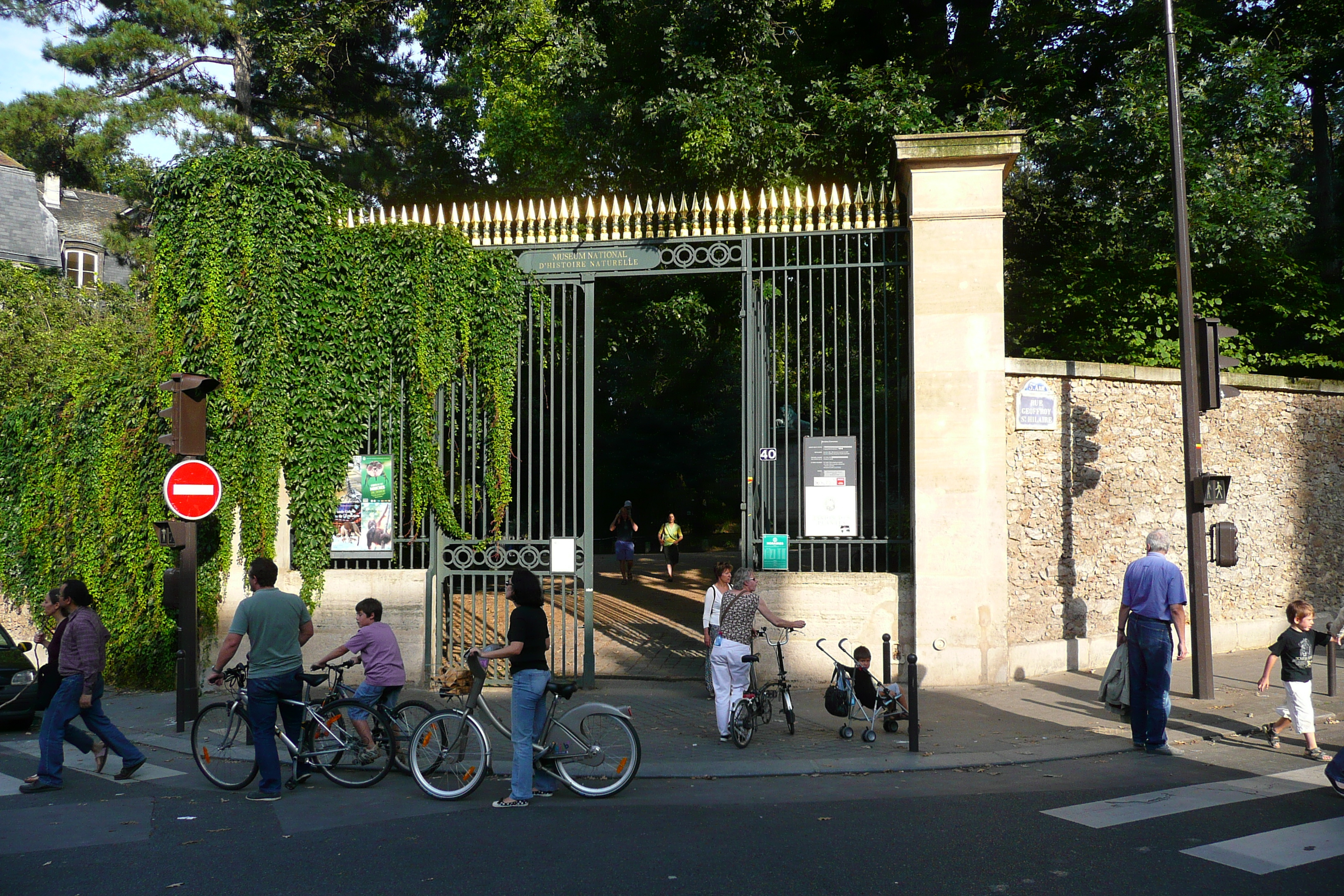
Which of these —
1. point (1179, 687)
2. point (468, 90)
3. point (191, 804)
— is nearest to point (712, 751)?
point (191, 804)

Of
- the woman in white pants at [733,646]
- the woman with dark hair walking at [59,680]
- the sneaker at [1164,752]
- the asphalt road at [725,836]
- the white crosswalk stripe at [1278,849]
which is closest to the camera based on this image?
the asphalt road at [725,836]

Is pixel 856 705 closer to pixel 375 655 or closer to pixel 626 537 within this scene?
pixel 375 655

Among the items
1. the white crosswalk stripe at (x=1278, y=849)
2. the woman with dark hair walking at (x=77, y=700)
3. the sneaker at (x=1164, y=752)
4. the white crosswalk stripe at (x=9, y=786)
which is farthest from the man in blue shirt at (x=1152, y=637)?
the white crosswalk stripe at (x=9, y=786)

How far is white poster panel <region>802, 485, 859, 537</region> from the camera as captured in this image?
36.9ft

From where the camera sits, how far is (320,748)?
766 cm

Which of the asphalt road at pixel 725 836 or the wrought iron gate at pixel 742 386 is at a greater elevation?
the wrought iron gate at pixel 742 386

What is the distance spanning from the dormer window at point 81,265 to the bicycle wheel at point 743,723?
35.1 m

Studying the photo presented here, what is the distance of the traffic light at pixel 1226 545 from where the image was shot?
10.5m

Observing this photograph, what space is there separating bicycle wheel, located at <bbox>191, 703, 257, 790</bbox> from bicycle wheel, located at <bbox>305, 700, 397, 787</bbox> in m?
0.46

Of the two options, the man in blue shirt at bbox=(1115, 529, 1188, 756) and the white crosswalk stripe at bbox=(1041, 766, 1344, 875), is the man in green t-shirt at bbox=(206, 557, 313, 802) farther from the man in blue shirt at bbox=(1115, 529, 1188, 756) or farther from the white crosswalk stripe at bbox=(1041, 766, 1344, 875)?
the man in blue shirt at bbox=(1115, 529, 1188, 756)

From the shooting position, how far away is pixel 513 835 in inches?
245

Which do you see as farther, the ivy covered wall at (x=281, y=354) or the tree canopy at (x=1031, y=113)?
the tree canopy at (x=1031, y=113)

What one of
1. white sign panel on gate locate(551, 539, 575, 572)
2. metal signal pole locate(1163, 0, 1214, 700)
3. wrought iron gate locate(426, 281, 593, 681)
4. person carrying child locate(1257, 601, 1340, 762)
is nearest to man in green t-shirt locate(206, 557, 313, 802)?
wrought iron gate locate(426, 281, 593, 681)

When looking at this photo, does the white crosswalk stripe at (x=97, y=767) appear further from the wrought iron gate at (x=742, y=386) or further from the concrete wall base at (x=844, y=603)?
the concrete wall base at (x=844, y=603)
